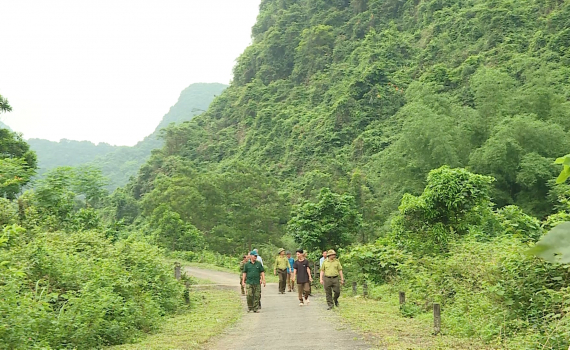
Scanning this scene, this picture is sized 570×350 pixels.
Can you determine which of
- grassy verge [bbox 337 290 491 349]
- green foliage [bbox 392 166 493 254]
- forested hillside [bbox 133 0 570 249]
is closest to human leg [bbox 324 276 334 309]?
grassy verge [bbox 337 290 491 349]

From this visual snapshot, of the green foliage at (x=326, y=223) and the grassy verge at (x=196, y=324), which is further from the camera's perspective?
the green foliage at (x=326, y=223)

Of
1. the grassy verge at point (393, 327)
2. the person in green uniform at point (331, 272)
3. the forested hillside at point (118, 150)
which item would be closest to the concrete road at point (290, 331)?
the grassy verge at point (393, 327)

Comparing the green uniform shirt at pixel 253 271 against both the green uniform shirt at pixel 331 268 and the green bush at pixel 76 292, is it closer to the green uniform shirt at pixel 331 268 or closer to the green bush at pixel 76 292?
the green uniform shirt at pixel 331 268

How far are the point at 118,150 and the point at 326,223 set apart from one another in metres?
105

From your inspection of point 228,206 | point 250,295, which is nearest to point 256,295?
point 250,295

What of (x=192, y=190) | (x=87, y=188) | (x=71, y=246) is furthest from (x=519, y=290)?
(x=192, y=190)

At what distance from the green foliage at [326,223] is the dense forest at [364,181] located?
3.1 inches

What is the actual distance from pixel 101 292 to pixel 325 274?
5.49 meters

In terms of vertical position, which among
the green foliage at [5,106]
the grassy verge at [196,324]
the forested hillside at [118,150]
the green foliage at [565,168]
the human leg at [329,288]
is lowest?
the grassy verge at [196,324]

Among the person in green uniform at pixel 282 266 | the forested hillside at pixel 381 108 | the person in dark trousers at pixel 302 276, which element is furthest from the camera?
Answer: the forested hillside at pixel 381 108

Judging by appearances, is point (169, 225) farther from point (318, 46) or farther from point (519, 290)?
point (318, 46)

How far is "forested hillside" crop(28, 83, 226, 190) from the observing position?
103m

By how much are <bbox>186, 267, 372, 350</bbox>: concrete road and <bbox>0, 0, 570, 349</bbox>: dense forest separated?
209cm

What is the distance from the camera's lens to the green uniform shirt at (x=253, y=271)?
13.4m
